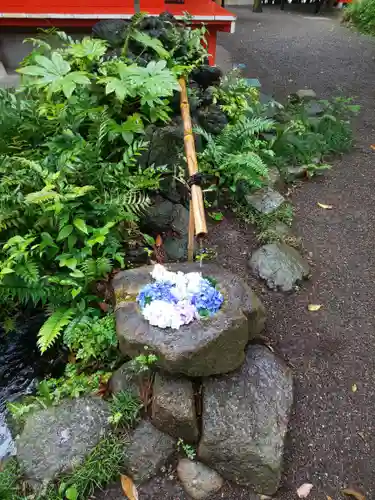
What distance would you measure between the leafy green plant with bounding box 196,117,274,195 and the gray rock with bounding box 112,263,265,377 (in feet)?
6.01

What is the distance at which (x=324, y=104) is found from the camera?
714 centimetres

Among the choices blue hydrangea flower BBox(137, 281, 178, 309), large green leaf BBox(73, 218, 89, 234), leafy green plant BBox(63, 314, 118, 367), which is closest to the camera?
blue hydrangea flower BBox(137, 281, 178, 309)

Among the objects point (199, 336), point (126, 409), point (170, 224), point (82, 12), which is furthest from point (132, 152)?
point (82, 12)

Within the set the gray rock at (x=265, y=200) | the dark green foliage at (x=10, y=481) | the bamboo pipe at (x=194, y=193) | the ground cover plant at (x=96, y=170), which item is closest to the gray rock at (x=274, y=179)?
the ground cover plant at (x=96, y=170)

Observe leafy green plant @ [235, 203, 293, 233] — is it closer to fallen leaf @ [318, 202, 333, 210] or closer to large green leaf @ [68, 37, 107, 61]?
fallen leaf @ [318, 202, 333, 210]

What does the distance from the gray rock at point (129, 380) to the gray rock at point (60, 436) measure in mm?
153

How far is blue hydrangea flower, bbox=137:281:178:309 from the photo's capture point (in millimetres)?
2951

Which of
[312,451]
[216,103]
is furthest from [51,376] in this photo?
[216,103]

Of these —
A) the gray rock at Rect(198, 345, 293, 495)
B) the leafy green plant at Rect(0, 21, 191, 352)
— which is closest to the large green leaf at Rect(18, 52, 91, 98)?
the leafy green plant at Rect(0, 21, 191, 352)

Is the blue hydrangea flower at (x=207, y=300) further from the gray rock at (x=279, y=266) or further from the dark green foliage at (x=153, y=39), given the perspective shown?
the dark green foliage at (x=153, y=39)

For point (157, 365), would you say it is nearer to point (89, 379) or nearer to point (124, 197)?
point (89, 379)

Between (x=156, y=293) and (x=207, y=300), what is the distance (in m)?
0.39

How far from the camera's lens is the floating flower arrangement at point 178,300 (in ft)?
9.40

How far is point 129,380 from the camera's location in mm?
3059
